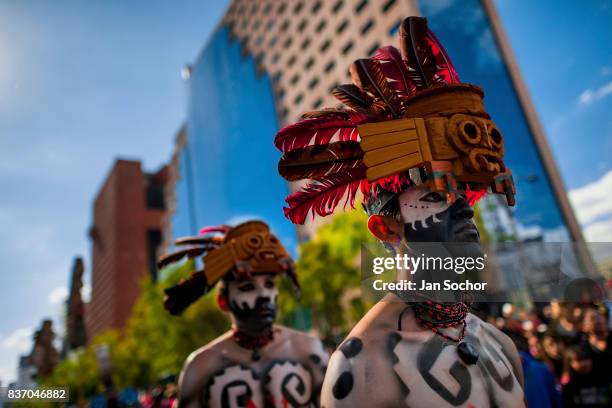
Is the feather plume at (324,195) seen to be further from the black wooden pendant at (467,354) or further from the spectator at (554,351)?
the spectator at (554,351)

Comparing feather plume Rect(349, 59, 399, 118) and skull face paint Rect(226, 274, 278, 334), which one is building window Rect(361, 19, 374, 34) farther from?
feather plume Rect(349, 59, 399, 118)

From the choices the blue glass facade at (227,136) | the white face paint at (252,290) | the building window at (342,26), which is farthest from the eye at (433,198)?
the building window at (342,26)

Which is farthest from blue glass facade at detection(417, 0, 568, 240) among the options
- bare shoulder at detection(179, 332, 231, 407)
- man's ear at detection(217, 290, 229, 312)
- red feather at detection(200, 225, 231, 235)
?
bare shoulder at detection(179, 332, 231, 407)

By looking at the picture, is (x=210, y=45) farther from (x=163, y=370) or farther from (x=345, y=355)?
(x=345, y=355)

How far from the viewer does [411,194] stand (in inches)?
79.9

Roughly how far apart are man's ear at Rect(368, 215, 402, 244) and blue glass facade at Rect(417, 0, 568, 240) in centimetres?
1710

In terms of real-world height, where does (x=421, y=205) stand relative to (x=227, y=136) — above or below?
below

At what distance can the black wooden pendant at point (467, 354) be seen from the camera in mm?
1861

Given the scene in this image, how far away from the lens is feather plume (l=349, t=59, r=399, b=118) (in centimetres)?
214

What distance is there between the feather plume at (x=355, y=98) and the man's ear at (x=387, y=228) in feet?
1.82

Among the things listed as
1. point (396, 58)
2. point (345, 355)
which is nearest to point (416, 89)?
point (396, 58)

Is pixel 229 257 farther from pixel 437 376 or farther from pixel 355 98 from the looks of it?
pixel 437 376

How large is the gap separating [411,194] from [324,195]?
45cm

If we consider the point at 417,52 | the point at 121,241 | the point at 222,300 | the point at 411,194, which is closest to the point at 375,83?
the point at 417,52
